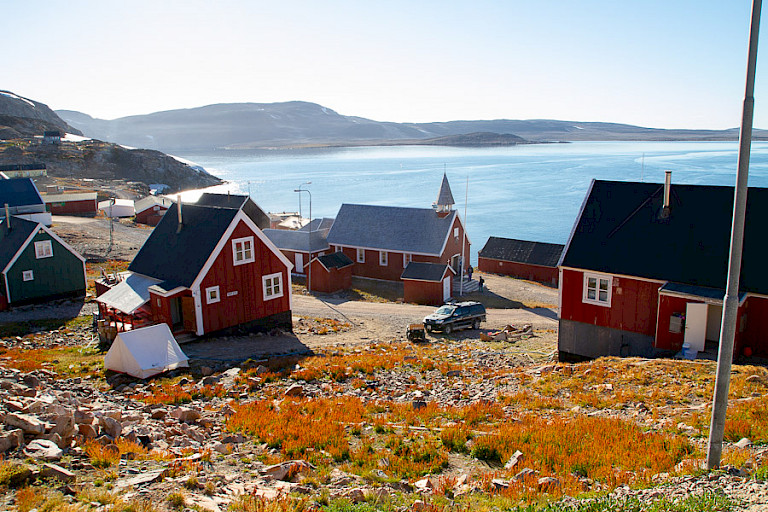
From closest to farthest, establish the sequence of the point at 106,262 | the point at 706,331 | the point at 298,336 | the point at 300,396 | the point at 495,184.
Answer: the point at 300,396
the point at 706,331
the point at 298,336
the point at 106,262
the point at 495,184

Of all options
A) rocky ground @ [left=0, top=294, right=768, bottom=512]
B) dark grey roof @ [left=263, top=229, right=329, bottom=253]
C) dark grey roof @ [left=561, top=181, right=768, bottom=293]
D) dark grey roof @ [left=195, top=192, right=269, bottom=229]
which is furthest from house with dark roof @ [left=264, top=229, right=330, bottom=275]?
dark grey roof @ [left=561, top=181, right=768, bottom=293]

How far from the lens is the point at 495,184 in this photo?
173 meters

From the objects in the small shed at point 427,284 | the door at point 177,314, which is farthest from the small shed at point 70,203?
the door at point 177,314

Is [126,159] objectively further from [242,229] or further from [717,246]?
[717,246]

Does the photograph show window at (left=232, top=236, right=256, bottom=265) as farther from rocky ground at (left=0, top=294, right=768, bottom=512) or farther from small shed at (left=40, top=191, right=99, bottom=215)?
small shed at (left=40, top=191, right=99, bottom=215)

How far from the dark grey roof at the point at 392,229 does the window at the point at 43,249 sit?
25264 millimetres

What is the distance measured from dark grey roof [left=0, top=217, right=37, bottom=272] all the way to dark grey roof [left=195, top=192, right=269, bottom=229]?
24381 mm

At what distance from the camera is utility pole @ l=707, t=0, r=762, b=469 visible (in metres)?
9.23

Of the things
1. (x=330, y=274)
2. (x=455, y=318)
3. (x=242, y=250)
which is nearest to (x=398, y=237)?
(x=330, y=274)

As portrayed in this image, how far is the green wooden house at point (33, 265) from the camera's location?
34.8 meters

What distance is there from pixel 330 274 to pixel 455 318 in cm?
1821

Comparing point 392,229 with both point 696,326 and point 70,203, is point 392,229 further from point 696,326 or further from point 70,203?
point 70,203

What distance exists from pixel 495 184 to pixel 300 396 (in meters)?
161

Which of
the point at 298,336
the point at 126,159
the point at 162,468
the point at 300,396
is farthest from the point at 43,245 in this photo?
the point at 126,159
